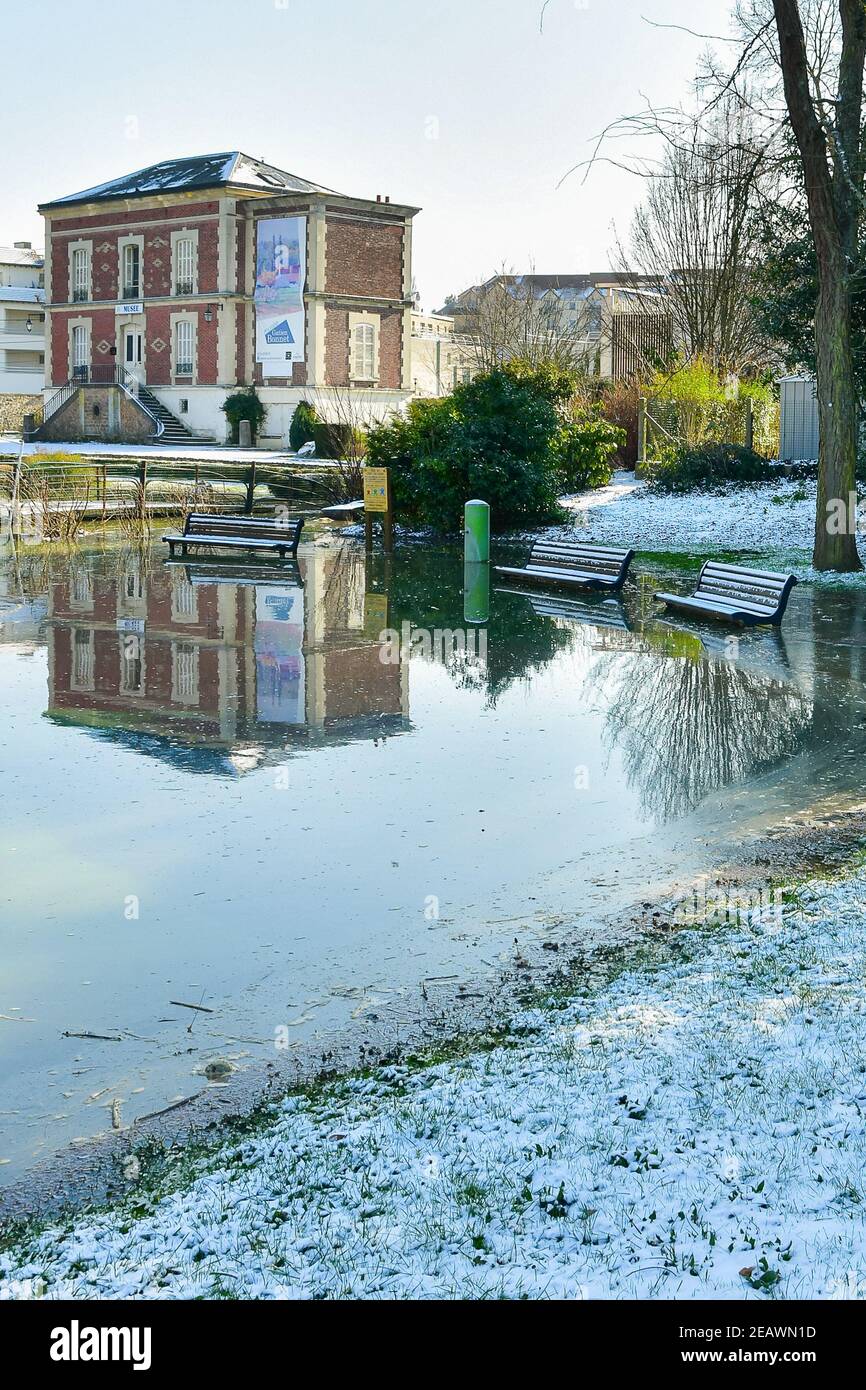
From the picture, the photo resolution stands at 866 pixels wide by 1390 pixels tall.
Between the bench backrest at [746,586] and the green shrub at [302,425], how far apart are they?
29.6 metres

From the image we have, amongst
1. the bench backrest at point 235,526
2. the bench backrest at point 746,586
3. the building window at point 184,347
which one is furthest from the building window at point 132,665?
the building window at point 184,347

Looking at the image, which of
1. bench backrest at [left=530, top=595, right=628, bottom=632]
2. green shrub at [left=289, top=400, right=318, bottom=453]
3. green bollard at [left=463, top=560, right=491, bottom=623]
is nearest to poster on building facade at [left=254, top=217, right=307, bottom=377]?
green shrub at [left=289, top=400, right=318, bottom=453]

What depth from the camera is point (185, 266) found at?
51.8 m

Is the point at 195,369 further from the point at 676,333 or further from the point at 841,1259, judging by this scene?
the point at 841,1259

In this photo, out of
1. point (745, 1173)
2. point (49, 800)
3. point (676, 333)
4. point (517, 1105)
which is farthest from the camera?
point (676, 333)

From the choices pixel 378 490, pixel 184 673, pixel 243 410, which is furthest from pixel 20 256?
pixel 184 673

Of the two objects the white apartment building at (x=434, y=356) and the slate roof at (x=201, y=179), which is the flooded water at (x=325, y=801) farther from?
the white apartment building at (x=434, y=356)

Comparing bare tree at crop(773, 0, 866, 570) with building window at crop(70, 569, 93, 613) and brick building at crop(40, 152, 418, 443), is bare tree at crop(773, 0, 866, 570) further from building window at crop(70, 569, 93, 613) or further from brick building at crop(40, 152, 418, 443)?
brick building at crop(40, 152, 418, 443)

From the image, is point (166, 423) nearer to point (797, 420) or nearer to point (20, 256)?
point (797, 420)

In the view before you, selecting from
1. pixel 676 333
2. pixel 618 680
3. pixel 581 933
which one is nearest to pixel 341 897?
pixel 581 933

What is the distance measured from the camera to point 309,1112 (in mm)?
5012

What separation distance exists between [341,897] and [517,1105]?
8.86ft

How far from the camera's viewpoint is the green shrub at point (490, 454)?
87.4ft

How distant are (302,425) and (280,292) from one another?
20.3 ft
